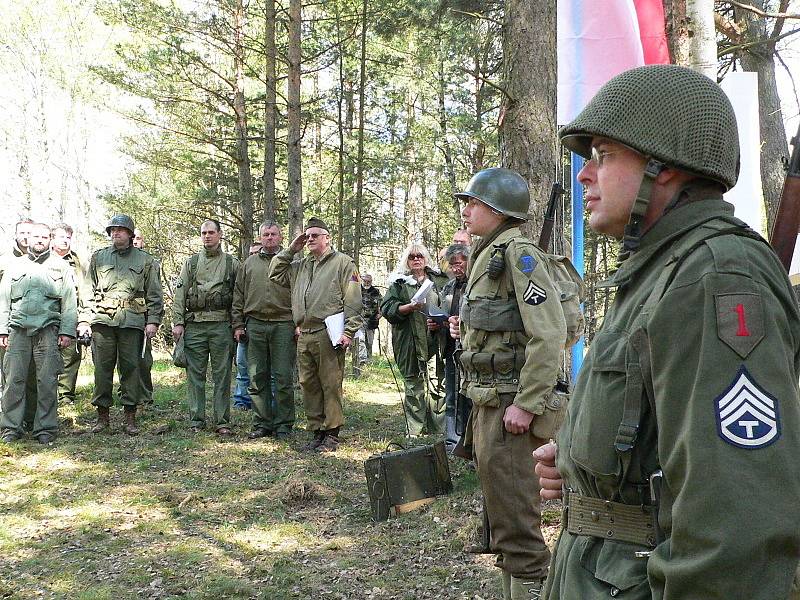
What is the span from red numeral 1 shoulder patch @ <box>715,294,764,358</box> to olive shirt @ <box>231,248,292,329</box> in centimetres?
836

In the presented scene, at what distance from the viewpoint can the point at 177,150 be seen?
17.6m

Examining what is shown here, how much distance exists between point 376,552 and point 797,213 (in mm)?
4179

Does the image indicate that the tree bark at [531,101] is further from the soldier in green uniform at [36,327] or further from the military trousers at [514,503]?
the soldier in green uniform at [36,327]

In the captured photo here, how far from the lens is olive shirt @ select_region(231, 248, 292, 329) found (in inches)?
374

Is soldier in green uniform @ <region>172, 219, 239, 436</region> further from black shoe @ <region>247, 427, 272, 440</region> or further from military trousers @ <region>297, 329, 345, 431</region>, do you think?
military trousers @ <region>297, 329, 345, 431</region>

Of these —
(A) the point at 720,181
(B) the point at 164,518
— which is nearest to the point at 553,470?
(A) the point at 720,181

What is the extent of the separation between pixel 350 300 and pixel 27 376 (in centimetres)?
401

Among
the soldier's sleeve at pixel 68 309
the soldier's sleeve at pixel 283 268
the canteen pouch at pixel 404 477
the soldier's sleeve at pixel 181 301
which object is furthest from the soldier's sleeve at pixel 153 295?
the canteen pouch at pixel 404 477

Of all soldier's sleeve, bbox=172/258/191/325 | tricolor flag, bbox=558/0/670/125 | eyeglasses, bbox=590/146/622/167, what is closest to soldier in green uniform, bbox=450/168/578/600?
tricolor flag, bbox=558/0/670/125

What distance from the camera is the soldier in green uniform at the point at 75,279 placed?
10.1 meters

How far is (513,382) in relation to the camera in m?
4.04

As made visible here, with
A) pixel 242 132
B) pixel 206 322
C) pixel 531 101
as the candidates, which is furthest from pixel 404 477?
pixel 242 132

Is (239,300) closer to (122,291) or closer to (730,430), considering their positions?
(122,291)

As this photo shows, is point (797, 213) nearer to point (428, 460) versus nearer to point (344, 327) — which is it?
point (428, 460)
